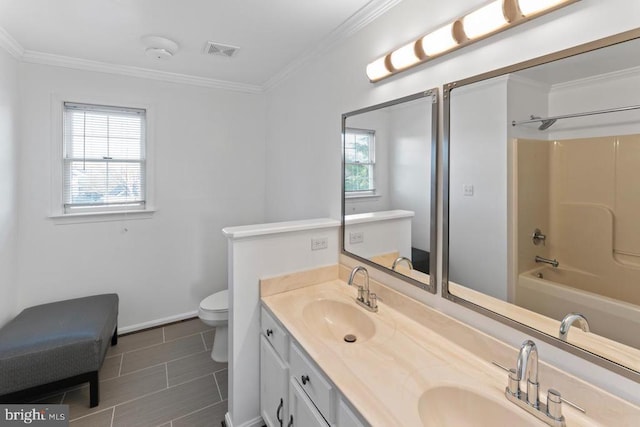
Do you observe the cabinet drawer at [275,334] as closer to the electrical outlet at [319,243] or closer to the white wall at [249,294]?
the white wall at [249,294]

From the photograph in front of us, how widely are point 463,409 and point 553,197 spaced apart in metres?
0.78

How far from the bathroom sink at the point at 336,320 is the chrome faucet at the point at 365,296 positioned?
4 centimetres

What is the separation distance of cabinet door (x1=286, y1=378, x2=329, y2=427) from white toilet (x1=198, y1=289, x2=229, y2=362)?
1.16 meters

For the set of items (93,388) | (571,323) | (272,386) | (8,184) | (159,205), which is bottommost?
(93,388)

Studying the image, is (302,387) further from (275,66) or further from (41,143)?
(41,143)

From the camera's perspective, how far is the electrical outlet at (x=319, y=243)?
195cm

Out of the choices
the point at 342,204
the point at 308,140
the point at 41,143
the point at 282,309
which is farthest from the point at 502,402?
the point at 41,143

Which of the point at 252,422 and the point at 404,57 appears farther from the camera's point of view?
the point at 252,422

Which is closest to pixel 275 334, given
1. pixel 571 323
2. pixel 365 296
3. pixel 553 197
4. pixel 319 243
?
pixel 365 296

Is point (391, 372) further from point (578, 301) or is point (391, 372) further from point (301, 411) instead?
point (578, 301)

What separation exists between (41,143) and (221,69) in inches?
62.6

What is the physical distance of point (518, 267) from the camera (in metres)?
1.13

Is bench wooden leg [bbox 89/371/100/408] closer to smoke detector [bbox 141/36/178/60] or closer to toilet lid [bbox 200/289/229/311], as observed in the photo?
toilet lid [bbox 200/289/229/311]

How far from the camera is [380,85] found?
170 cm
